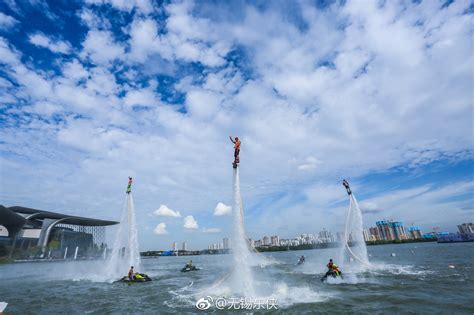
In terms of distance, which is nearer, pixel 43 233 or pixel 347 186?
pixel 347 186

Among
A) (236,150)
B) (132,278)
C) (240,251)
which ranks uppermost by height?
(236,150)

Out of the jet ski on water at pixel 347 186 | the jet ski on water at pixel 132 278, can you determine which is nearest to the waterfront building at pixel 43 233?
the jet ski on water at pixel 132 278

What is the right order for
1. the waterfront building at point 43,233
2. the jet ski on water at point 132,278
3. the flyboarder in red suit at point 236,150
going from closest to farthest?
the flyboarder in red suit at point 236,150 < the jet ski on water at point 132,278 < the waterfront building at point 43,233

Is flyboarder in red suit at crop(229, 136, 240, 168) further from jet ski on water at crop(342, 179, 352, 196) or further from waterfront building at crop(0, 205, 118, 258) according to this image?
waterfront building at crop(0, 205, 118, 258)

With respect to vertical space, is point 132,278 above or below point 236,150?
below

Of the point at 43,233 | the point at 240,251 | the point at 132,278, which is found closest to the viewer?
the point at 240,251

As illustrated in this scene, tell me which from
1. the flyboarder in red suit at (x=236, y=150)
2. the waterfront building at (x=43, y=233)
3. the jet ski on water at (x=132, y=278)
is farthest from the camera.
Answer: the waterfront building at (x=43, y=233)

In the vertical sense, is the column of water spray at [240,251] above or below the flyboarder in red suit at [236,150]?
below

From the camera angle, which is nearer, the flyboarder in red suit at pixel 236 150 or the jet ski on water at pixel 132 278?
the flyboarder in red suit at pixel 236 150

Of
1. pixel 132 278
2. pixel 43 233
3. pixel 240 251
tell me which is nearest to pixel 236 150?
pixel 240 251

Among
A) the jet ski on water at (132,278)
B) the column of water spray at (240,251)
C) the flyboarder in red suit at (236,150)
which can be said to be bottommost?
the jet ski on water at (132,278)

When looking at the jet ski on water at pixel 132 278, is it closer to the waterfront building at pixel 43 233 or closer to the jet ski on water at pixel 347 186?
the jet ski on water at pixel 347 186

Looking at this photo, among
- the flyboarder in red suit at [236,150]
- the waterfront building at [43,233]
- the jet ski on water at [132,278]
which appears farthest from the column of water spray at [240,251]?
the waterfront building at [43,233]

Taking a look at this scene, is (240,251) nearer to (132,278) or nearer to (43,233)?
(132,278)
